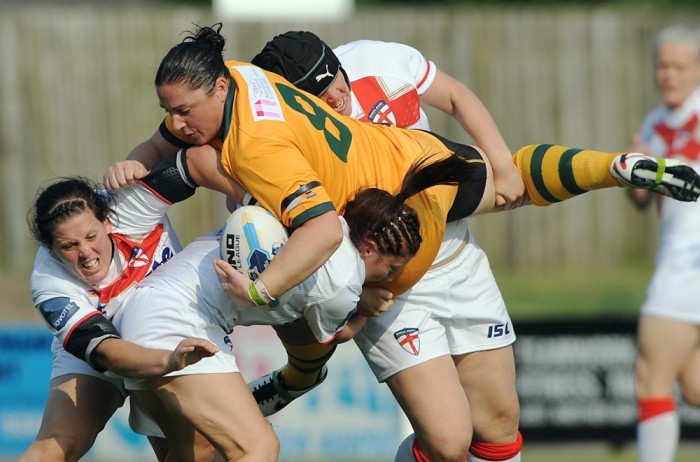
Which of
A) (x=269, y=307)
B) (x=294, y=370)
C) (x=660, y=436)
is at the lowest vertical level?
(x=660, y=436)

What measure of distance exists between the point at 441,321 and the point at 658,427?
1808mm

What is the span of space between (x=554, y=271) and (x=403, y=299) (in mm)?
8206

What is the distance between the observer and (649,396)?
20.4 feet

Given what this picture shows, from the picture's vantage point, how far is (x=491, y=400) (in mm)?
4988

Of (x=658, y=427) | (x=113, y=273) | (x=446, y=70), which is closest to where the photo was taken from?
(x=113, y=273)

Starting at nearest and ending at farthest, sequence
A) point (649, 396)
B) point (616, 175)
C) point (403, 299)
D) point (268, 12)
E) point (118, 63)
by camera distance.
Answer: point (616, 175) → point (403, 299) → point (649, 396) → point (118, 63) → point (268, 12)

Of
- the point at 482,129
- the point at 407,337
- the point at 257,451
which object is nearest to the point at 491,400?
the point at 407,337

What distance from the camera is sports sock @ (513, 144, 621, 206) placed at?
4.62m

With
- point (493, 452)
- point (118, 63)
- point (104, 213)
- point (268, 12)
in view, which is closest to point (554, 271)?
point (268, 12)

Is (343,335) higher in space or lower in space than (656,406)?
higher

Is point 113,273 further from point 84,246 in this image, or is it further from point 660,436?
point 660,436

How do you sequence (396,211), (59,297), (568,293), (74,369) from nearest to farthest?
(396,211) < (59,297) < (74,369) < (568,293)

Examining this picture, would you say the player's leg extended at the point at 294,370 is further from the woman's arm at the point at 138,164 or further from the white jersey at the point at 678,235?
the white jersey at the point at 678,235

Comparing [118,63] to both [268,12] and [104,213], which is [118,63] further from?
[104,213]
